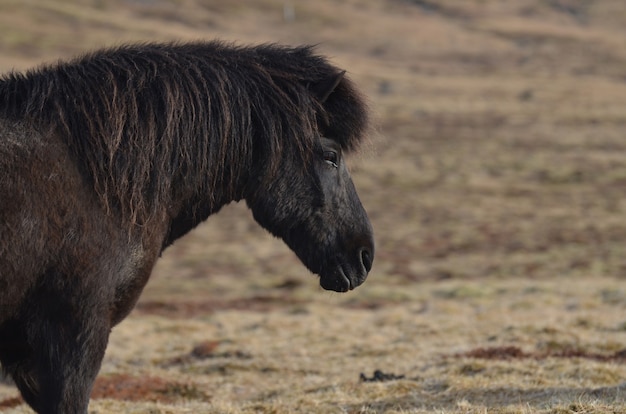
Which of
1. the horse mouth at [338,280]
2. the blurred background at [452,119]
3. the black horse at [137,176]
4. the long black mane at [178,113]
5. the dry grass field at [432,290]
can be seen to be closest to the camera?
the black horse at [137,176]

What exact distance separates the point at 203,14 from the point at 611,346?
138800 millimetres

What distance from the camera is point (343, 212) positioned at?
6.67 meters

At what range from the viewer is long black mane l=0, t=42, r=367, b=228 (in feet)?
19.2

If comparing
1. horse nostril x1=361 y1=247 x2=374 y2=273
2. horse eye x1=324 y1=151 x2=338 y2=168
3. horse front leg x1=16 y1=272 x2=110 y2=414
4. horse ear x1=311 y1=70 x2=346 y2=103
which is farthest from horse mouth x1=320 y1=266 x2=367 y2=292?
horse front leg x1=16 y1=272 x2=110 y2=414

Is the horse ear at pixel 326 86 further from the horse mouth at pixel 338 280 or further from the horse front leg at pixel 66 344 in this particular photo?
the horse front leg at pixel 66 344

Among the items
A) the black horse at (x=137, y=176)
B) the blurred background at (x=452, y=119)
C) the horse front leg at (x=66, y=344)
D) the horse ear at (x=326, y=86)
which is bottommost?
the blurred background at (x=452, y=119)

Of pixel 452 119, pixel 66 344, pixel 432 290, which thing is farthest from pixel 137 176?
pixel 452 119

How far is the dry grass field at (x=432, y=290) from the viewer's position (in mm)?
10297

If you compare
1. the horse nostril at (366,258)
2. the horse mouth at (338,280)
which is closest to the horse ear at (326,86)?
the horse nostril at (366,258)

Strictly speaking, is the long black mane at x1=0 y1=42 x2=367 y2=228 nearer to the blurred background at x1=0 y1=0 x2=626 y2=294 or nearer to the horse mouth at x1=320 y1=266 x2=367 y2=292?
the blurred background at x1=0 y1=0 x2=626 y2=294

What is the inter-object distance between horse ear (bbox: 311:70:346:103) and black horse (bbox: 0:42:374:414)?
0.04ft

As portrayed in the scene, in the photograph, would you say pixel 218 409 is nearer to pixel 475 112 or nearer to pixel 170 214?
pixel 170 214

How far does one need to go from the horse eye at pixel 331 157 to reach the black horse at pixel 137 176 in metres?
0.02

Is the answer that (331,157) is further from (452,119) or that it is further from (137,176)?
(452,119)
